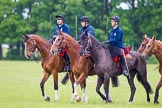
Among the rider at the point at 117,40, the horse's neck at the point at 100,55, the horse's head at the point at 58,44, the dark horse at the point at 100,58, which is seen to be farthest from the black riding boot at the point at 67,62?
the rider at the point at 117,40

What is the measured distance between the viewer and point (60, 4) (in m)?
66.1

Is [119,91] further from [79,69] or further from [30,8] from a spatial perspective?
[30,8]

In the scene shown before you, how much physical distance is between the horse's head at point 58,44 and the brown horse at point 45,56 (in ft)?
3.58

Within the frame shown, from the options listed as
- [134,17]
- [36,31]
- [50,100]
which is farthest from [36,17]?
[50,100]

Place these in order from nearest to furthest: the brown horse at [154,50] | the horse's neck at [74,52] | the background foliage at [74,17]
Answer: the horse's neck at [74,52] → the brown horse at [154,50] → the background foliage at [74,17]

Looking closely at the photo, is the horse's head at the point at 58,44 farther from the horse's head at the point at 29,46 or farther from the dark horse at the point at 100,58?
the horse's head at the point at 29,46

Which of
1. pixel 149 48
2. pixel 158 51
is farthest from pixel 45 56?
pixel 158 51

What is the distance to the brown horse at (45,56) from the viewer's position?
62.9 ft

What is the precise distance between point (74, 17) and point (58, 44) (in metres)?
46.4

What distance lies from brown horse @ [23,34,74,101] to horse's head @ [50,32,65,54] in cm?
109

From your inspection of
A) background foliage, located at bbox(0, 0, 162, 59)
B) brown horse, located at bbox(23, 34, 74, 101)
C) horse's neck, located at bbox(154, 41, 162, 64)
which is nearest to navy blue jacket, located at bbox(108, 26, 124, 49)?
horse's neck, located at bbox(154, 41, 162, 64)

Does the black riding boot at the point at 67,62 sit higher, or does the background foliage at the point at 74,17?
the black riding boot at the point at 67,62

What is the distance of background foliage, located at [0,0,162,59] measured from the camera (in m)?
62.9

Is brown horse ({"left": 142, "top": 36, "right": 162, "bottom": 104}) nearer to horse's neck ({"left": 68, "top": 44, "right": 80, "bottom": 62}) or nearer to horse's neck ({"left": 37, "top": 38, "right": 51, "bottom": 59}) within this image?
horse's neck ({"left": 68, "top": 44, "right": 80, "bottom": 62})
